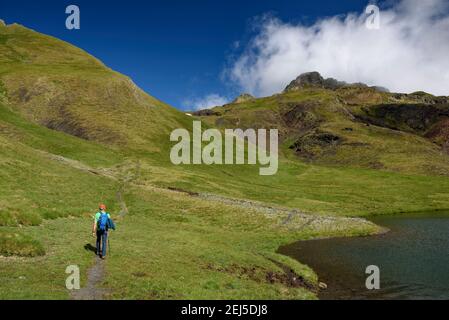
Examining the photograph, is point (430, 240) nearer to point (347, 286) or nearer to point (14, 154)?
point (347, 286)

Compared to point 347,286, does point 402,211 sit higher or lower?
higher

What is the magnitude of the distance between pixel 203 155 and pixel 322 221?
75.6 meters

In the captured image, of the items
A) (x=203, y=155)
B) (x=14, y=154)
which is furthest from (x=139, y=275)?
(x=203, y=155)

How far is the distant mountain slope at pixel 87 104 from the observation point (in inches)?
5758

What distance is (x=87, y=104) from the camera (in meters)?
164

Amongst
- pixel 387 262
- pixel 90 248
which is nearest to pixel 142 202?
pixel 90 248

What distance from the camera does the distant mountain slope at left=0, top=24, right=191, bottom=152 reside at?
146 metres

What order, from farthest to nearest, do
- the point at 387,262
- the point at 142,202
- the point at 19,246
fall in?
the point at 142,202
the point at 387,262
the point at 19,246

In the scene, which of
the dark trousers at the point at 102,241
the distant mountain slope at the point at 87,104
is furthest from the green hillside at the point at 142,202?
the dark trousers at the point at 102,241

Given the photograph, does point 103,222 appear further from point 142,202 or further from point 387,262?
point 142,202

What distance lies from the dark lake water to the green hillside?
2916mm

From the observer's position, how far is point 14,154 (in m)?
76.8

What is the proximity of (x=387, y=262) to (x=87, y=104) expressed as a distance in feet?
457
